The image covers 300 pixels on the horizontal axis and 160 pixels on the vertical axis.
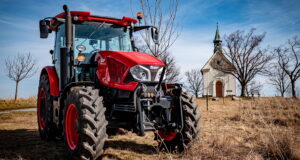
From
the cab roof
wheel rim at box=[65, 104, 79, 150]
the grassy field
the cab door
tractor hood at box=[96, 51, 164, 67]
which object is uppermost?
the cab roof

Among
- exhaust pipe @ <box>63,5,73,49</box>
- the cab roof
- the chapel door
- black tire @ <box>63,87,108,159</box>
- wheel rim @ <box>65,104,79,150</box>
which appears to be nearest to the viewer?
black tire @ <box>63,87,108,159</box>

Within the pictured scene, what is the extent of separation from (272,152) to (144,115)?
2265 mm

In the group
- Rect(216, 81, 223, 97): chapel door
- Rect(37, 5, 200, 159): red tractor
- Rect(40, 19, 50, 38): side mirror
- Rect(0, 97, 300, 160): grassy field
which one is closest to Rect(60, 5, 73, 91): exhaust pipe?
Rect(37, 5, 200, 159): red tractor

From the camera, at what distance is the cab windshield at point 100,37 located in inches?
187

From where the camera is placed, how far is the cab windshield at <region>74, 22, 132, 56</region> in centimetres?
475

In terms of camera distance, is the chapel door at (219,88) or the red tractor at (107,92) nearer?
the red tractor at (107,92)

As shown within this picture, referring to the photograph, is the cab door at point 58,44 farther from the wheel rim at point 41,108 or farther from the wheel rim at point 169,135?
the wheel rim at point 169,135

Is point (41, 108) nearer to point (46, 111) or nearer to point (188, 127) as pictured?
point (46, 111)

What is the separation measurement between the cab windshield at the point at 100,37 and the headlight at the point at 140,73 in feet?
4.36

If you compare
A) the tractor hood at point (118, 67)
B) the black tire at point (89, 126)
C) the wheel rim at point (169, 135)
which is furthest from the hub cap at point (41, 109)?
the wheel rim at point (169, 135)

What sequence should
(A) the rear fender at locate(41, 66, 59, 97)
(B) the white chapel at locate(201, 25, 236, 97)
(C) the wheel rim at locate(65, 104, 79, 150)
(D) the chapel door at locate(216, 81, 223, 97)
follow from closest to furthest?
1. (C) the wheel rim at locate(65, 104, 79, 150)
2. (A) the rear fender at locate(41, 66, 59, 97)
3. (B) the white chapel at locate(201, 25, 236, 97)
4. (D) the chapel door at locate(216, 81, 223, 97)

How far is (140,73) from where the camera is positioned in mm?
3857

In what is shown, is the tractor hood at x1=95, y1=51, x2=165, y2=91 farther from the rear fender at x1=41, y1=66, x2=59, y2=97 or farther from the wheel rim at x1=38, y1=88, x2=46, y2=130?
the wheel rim at x1=38, y1=88, x2=46, y2=130

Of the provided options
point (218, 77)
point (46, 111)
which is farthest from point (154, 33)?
point (218, 77)
